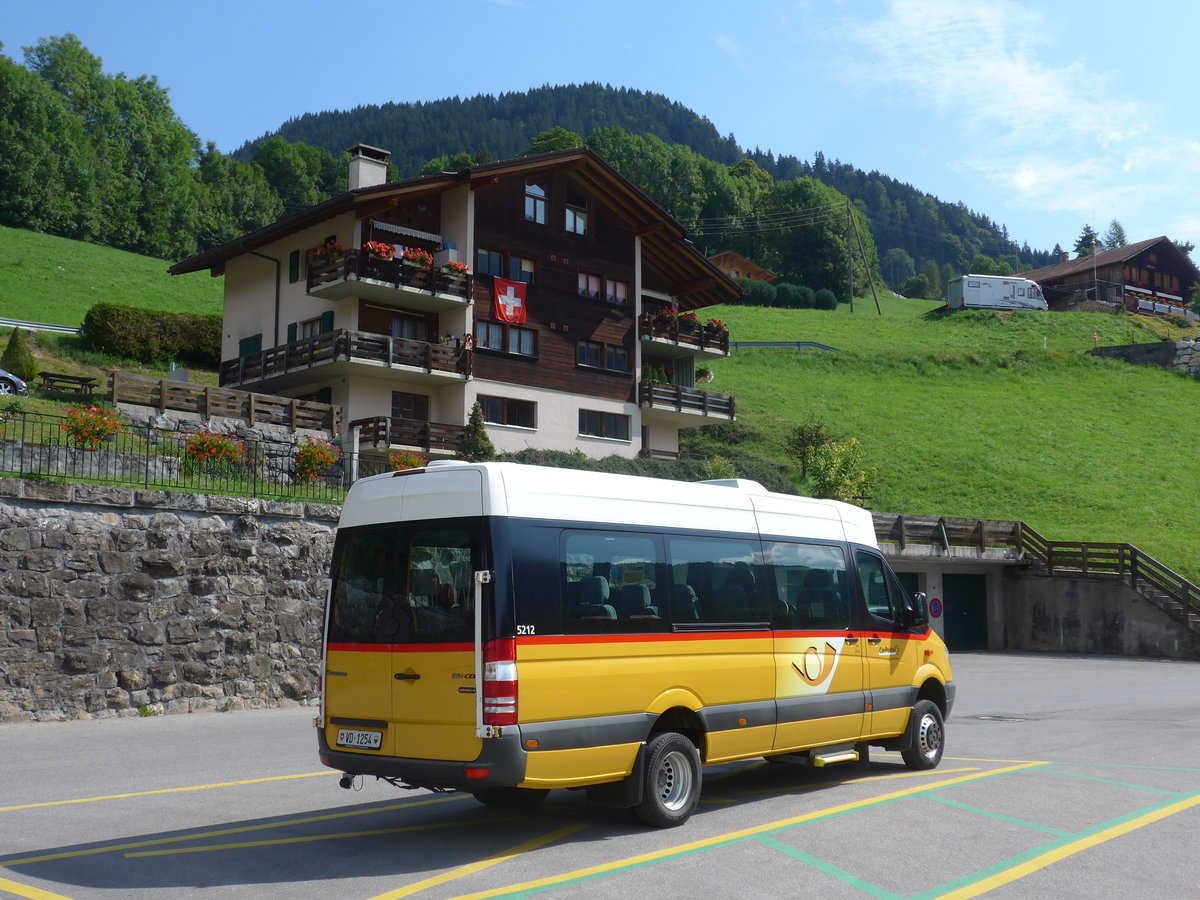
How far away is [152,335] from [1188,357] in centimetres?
5850

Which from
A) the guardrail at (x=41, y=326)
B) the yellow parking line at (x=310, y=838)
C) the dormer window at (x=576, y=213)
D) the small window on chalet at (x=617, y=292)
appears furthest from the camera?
the guardrail at (x=41, y=326)

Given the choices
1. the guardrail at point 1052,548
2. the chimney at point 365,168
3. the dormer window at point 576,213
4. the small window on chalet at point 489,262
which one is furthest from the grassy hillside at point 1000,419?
the chimney at point 365,168

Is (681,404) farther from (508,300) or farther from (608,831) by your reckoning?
(608,831)

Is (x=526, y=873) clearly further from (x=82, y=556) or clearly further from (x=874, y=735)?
(x=82, y=556)

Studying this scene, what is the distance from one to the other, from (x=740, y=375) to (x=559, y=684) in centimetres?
5587

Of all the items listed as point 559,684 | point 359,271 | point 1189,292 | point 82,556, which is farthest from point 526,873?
point 1189,292

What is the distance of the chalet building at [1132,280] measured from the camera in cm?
9519

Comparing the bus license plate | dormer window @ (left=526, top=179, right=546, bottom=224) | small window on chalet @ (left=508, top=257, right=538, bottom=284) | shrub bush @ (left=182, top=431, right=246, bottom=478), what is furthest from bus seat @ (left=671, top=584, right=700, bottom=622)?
dormer window @ (left=526, top=179, right=546, bottom=224)

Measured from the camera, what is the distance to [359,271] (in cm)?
3519

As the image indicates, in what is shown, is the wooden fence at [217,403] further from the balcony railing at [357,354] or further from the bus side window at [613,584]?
the bus side window at [613,584]

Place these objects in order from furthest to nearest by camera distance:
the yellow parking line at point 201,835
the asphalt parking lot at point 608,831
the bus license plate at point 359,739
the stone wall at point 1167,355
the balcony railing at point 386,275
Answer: the stone wall at point 1167,355
the balcony railing at point 386,275
the bus license plate at point 359,739
the yellow parking line at point 201,835
the asphalt parking lot at point 608,831

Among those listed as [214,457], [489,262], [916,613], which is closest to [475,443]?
[489,262]

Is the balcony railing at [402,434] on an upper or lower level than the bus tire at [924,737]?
upper

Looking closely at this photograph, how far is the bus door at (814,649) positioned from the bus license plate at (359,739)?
350 centimetres
